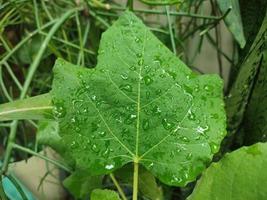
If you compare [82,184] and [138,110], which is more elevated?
[138,110]

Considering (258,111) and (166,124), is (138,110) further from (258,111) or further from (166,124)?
(258,111)

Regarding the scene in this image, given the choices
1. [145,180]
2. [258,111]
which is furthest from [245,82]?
[145,180]

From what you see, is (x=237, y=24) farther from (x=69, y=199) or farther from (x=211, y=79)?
(x=69, y=199)

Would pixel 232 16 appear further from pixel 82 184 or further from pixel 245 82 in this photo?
pixel 82 184

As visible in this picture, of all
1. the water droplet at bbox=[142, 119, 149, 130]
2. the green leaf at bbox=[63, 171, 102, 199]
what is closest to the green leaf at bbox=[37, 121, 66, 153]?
the green leaf at bbox=[63, 171, 102, 199]

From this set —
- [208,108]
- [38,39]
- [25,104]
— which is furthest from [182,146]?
[38,39]

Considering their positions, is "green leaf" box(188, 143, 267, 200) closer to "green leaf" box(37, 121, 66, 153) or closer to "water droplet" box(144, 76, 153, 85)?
"water droplet" box(144, 76, 153, 85)

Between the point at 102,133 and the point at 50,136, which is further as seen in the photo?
the point at 50,136
